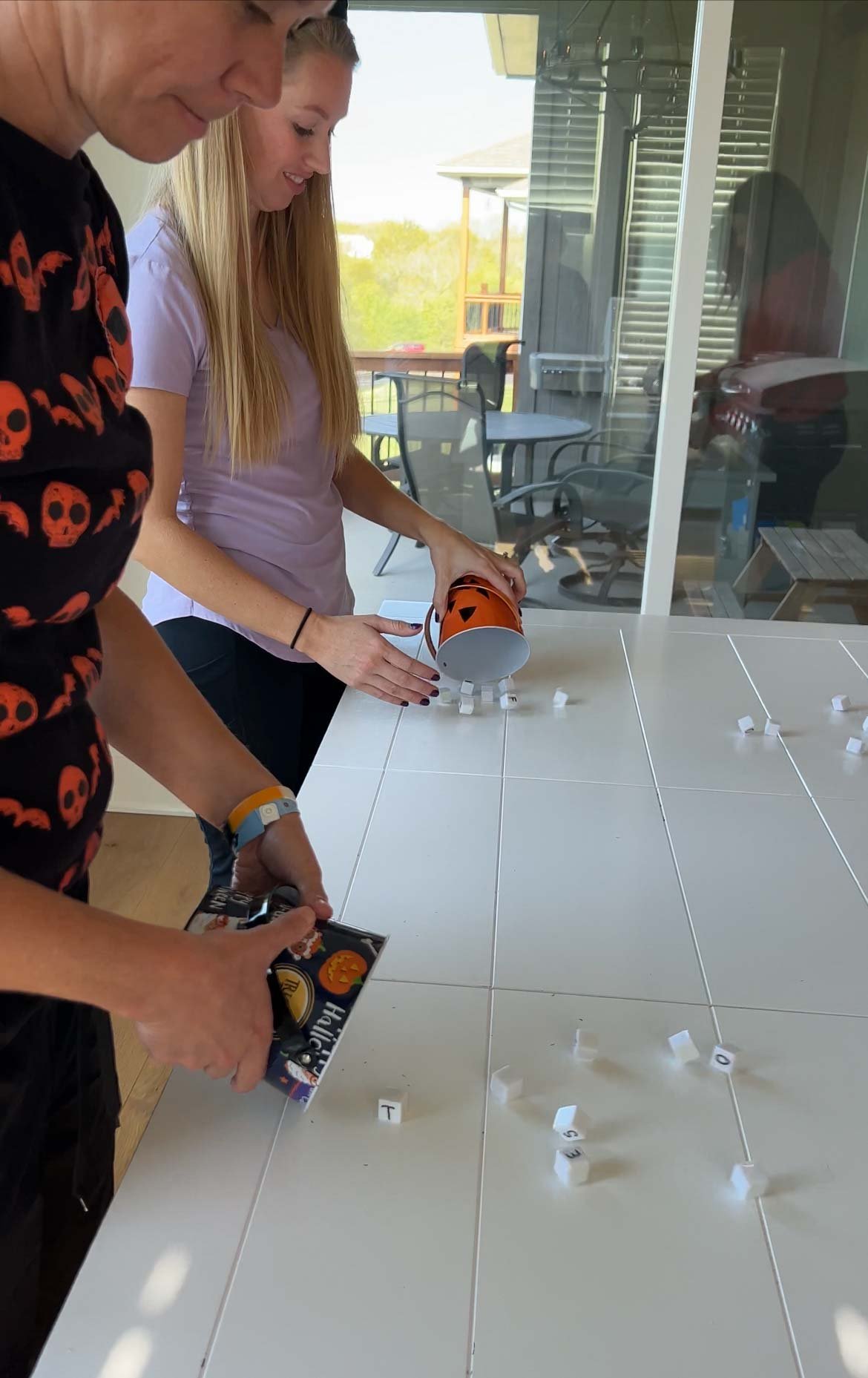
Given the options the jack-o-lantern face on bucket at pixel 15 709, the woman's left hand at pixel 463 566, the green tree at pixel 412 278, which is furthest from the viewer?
the green tree at pixel 412 278

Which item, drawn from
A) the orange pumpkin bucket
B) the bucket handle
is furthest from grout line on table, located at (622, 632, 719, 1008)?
the bucket handle

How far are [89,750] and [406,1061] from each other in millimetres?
324

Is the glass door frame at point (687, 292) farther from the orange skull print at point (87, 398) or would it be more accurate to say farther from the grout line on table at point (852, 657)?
the orange skull print at point (87, 398)

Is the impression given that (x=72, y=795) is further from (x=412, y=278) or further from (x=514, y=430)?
(x=514, y=430)

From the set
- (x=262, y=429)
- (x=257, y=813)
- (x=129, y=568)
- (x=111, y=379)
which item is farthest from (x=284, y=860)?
(x=129, y=568)

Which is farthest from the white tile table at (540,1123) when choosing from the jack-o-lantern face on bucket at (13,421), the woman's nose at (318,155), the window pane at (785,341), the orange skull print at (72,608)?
the window pane at (785,341)

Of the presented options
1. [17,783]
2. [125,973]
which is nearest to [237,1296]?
[125,973]

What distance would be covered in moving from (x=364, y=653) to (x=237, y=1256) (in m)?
0.79

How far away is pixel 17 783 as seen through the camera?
0.72 meters

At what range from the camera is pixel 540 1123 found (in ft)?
2.58

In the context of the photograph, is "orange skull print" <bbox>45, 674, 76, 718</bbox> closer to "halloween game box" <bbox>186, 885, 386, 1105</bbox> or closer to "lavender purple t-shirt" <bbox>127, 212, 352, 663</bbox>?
"halloween game box" <bbox>186, 885, 386, 1105</bbox>

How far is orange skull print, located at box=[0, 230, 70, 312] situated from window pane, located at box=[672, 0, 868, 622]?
7.58 ft

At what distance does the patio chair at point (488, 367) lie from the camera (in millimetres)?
2928

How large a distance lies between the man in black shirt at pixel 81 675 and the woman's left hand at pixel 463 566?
625 mm
